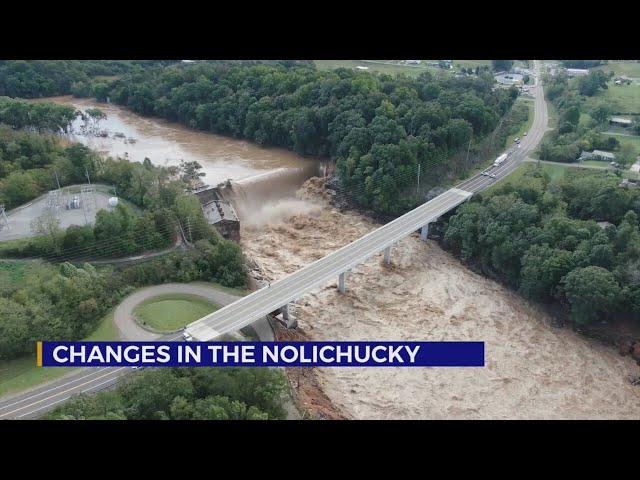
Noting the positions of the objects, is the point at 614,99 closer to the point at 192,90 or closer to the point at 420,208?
the point at 420,208

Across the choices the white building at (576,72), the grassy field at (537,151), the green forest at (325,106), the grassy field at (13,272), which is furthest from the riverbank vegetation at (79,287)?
the white building at (576,72)

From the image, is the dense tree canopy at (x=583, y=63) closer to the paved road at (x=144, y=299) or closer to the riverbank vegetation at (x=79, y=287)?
the riverbank vegetation at (x=79, y=287)

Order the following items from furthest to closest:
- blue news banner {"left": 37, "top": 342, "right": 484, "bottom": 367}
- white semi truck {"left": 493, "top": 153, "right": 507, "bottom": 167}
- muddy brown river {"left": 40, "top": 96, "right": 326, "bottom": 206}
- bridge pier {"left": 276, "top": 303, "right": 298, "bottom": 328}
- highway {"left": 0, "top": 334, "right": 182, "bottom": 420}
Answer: muddy brown river {"left": 40, "top": 96, "right": 326, "bottom": 206}, white semi truck {"left": 493, "top": 153, "right": 507, "bottom": 167}, bridge pier {"left": 276, "top": 303, "right": 298, "bottom": 328}, blue news banner {"left": 37, "top": 342, "right": 484, "bottom": 367}, highway {"left": 0, "top": 334, "right": 182, "bottom": 420}

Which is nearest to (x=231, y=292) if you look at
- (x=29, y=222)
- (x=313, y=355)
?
(x=313, y=355)

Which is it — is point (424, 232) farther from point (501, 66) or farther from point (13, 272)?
point (501, 66)

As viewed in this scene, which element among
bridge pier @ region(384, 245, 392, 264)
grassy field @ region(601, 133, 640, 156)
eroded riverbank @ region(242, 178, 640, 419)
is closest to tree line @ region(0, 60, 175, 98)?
eroded riverbank @ region(242, 178, 640, 419)

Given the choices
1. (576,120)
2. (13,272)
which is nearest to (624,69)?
(576,120)

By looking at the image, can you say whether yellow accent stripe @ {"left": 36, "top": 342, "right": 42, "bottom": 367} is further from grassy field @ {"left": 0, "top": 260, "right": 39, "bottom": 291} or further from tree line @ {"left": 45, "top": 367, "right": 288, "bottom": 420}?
grassy field @ {"left": 0, "top": 260, "right": 39, "bottom": 291}

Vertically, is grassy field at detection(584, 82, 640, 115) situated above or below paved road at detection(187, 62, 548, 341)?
above
